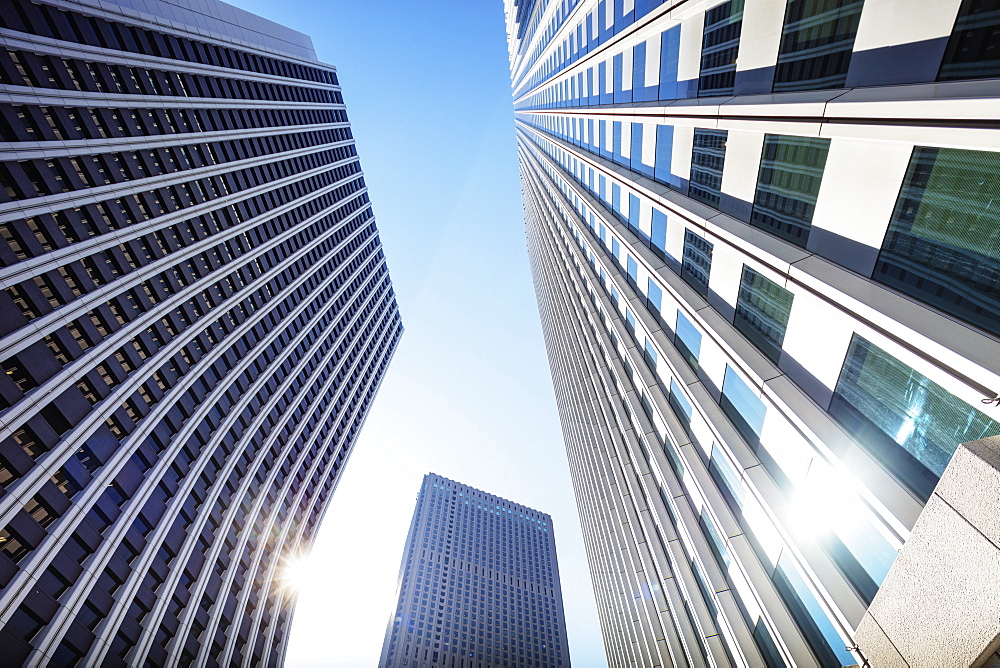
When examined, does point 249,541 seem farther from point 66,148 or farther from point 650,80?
point 650,80

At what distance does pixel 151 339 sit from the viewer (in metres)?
33.6

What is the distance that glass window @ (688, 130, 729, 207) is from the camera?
12711 millimetres

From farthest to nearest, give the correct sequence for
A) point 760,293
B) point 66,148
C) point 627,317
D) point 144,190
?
point 144,190, point 66,148, point 627,317, point 760,293

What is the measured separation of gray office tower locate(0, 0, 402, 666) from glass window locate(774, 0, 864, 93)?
3510cm

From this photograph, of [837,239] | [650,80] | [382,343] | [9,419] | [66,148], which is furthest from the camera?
[382,343]

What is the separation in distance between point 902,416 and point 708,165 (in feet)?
28.7

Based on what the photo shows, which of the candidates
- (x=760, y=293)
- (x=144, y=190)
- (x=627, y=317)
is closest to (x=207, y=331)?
(x=144, y=190)

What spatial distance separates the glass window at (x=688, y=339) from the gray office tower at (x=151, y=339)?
32.2 m

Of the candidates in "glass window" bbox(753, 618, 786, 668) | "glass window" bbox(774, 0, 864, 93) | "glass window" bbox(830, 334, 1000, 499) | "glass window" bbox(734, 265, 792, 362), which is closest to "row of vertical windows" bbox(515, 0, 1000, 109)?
"glass window" bbox(774, 0, 864, 93)

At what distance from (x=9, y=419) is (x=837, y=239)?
3496 cm

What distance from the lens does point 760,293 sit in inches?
449

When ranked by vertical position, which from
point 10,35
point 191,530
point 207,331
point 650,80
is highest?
point 10,35

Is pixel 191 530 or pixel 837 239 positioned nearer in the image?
pixel 837 239

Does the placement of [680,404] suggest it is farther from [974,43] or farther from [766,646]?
[974,43]
